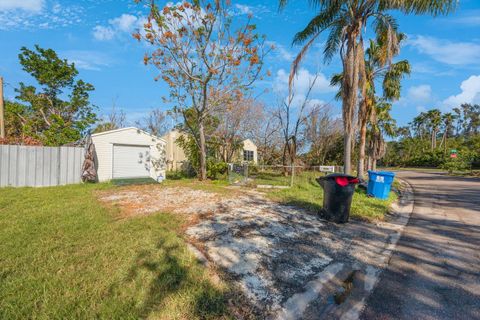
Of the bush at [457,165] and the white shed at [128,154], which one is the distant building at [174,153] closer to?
the white shed at [128,154]

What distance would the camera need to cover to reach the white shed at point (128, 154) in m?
12.3

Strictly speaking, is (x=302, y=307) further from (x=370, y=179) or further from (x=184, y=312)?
(x=370, y=179)

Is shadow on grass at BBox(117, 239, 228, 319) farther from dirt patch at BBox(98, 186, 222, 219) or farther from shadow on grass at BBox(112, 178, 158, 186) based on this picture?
shadow on grass at BBox(112, 178, 158, 186)

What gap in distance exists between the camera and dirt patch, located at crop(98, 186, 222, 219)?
5844mm

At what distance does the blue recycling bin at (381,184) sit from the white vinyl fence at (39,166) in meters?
12.3

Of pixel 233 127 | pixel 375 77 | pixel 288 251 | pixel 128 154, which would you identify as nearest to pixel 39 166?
pixel 128 154

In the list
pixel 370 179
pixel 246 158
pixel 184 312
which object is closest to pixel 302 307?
pixel 184 312

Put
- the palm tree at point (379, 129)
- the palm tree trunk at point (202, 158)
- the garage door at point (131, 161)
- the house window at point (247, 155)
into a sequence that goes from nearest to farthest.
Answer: the palm tree trunk at point (202, 158)
the garage door at point (131, 161)
the palm tree at point (379, 129)
the house window at point (247, 155)

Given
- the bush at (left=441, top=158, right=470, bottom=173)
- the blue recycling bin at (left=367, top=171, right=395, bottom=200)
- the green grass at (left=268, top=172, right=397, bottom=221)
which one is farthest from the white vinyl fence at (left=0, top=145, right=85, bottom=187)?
the bush at (left=441, top=158, right=470, bottom=173)

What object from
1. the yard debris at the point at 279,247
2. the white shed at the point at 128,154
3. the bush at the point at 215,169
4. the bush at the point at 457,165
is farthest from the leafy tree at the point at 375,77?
the bush at the point at 457,165

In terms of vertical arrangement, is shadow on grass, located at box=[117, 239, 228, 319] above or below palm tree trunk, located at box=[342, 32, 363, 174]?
below

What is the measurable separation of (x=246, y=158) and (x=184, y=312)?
20.8 meters

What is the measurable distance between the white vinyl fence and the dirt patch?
3905 millimetres

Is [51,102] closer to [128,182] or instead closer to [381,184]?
[128,182]
